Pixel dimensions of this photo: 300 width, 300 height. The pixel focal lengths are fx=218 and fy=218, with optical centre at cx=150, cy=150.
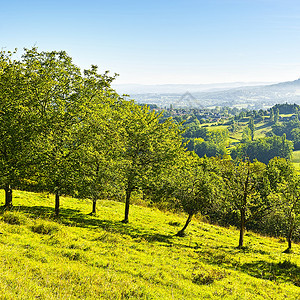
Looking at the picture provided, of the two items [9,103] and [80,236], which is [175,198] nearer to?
[80,236]

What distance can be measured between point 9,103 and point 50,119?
399cm

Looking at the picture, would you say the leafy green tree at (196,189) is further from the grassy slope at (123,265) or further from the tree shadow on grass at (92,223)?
the tree shadow on grass at (92,223)

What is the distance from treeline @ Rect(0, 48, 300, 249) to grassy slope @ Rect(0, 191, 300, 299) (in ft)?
14.8

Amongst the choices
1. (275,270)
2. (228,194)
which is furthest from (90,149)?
(275,270)

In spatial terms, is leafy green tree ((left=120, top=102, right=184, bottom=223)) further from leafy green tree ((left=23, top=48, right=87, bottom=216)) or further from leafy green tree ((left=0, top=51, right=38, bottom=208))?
leafy green tree ((left=0, top=51, right=38, bottom=208))

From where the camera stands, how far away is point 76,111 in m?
23.2

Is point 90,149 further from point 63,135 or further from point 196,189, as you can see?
point 196,189

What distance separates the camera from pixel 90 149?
2408cm

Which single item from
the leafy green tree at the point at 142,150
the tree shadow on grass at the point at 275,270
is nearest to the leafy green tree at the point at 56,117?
the leafy green tree at the point at 142,150

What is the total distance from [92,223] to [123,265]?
12065mm

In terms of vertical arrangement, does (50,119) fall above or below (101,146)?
above

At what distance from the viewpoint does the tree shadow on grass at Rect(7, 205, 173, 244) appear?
24344mm

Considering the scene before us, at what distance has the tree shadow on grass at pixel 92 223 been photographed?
24.3 metres

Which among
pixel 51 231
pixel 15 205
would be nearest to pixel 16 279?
pixel 51 231
